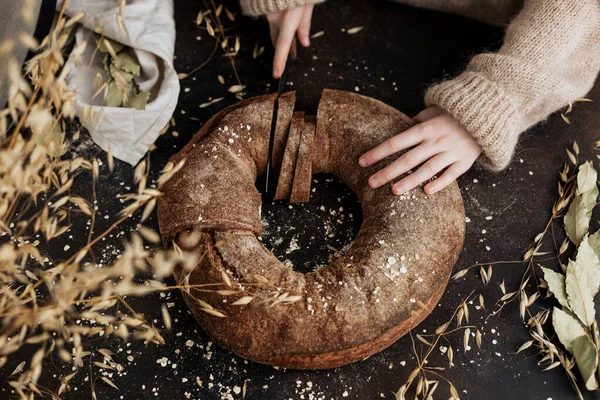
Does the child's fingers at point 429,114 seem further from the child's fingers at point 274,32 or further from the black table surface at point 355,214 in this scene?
the child's fingers at point 274,32

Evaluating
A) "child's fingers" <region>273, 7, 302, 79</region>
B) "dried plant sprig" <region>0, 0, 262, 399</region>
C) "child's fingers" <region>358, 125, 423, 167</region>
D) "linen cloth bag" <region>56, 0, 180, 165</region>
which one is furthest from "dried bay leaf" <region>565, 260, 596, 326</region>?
"linen cloth bag" <region>56, 0, 180, 165</region>

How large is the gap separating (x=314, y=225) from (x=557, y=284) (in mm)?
585

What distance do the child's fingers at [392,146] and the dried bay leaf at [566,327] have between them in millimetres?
496

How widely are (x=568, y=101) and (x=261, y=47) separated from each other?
837mm

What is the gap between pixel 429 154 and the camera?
Answer: 1.28 metres

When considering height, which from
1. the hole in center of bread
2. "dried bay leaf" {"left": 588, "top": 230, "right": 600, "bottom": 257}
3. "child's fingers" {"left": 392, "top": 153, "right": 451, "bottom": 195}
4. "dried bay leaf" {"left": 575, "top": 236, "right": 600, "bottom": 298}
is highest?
"child's fingers" {"left": 392, "top": 153, "right": 451, "bottom": 195}

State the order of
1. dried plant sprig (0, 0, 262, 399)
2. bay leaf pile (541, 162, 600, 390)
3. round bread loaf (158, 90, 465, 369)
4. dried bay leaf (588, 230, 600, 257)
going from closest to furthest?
1. dried plant sprig (0, 0, 262, 399)
2. round bread loaf (158, 90, 465, 369)
3. bay leaf pile (541, 162, 600, 390)
4. dried bay leaf (588, 230, 600, 257)

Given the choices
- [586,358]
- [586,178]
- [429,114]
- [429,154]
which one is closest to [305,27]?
[429,114]

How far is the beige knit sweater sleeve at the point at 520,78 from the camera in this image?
1.30 meters

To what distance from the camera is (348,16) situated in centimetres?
169

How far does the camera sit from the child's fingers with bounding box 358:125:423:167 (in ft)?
4.20

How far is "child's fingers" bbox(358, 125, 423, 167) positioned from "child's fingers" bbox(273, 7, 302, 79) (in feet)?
1.20

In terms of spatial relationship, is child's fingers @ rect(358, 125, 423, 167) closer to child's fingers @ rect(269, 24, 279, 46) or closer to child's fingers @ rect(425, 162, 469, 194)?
child's fingers @ rect(425, 162, 469, 194)

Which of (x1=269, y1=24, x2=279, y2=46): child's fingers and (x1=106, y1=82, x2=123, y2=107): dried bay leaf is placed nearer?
(x1=106, y1=82, x2=123, y2=107): dried bay leaf
